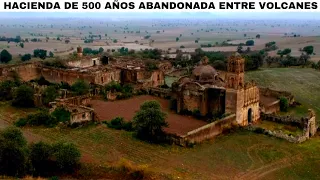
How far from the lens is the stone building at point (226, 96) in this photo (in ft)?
108

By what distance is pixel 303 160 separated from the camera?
86.4ft

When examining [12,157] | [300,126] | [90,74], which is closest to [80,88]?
[90,74]

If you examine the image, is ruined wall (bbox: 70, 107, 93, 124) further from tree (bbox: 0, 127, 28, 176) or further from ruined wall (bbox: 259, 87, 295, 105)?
ruined wall (bbox: 259, 87, 295, 105)

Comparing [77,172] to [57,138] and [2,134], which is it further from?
[57,138]

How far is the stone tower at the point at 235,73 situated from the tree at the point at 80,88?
47.2 feet

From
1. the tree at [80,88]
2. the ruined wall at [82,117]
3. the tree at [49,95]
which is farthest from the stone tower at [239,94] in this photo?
the tree at [49,95]

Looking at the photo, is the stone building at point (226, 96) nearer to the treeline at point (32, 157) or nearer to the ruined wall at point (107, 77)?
the ruined wall at point (107, 77)

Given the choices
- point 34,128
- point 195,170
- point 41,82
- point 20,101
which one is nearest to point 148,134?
point 195,170

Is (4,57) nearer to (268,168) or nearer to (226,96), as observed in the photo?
(226,96)

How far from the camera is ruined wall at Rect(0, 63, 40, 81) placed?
4841 cm

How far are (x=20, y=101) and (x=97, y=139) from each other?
11.6 metres

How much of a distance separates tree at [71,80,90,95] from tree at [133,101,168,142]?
13083 millimetres

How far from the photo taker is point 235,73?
109 feet

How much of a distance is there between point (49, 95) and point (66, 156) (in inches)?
633
